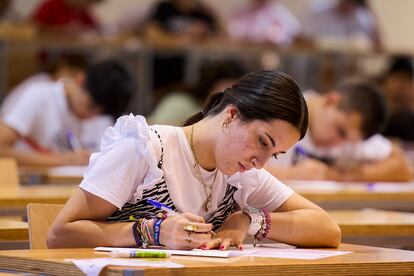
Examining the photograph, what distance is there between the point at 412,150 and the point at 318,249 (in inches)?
229

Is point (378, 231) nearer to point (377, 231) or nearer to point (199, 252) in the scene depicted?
point (377, 231)

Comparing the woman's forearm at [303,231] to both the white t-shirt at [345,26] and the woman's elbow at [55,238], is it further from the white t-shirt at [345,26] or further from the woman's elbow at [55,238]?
the white t-shirt at [345,26]

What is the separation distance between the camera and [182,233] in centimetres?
268

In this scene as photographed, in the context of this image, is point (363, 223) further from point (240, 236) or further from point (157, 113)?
point (157, 113)

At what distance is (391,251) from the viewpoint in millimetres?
2873

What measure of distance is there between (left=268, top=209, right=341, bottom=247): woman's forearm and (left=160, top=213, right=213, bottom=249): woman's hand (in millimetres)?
358

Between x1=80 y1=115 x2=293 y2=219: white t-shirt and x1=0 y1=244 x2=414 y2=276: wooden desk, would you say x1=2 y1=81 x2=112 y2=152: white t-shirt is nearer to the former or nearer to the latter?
x1=80 y1=115 x2=293 y2=219: white t-shirt

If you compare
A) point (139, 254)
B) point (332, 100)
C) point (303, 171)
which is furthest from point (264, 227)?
point (332, 100)

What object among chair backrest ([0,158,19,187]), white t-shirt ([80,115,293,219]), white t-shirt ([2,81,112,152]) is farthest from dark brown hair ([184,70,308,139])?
white t-shirt ([2,81,112,152])

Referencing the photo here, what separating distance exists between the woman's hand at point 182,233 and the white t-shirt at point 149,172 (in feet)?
0.51

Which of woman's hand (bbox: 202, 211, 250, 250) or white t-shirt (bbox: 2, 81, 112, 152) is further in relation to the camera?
white t-shirt (bbox: 2, 81, 112, 152)

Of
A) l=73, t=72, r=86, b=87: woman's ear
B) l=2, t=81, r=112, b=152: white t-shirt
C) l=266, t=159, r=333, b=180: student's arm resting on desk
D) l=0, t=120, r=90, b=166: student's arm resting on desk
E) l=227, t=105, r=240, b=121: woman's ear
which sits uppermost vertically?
l=73, t=72, r=86, b=87: woman's ear

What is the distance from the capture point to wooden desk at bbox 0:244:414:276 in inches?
90.2

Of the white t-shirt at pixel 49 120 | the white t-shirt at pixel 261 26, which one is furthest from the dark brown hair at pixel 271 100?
the white t-shirt at pixel 261 26
